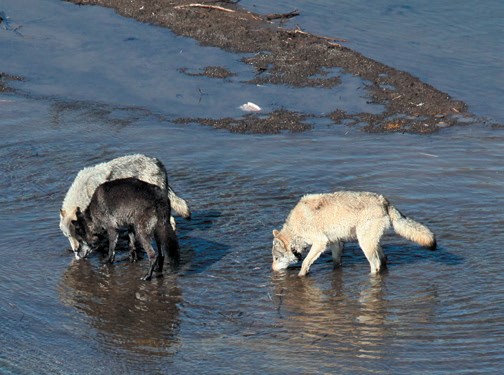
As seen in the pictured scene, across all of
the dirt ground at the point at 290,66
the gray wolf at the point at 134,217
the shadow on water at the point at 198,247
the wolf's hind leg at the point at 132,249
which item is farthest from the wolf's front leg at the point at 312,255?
the dirt ground at the point at 290,66

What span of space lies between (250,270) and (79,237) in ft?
6.89

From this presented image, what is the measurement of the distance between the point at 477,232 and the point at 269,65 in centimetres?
744

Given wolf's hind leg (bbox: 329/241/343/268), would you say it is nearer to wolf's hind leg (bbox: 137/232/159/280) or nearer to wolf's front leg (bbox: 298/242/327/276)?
wolf's front leg (bbox: 298/242/327/276)

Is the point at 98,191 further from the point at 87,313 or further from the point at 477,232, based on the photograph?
the point at 477,232

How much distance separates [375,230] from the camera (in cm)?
1102

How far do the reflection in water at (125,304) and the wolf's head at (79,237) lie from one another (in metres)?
0.13

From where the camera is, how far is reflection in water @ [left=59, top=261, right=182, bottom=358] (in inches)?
388

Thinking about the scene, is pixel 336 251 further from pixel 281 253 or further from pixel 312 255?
pixel 281 253

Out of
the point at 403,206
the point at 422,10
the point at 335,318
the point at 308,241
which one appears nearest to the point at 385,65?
the point at 422,10

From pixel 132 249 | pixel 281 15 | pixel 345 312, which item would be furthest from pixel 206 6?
pixel 345 312

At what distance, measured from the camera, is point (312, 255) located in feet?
37.5

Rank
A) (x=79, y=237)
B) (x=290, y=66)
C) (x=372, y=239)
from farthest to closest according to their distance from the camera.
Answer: (x=290, y=66) < (x=79, y=237) < (x=372, y=239)

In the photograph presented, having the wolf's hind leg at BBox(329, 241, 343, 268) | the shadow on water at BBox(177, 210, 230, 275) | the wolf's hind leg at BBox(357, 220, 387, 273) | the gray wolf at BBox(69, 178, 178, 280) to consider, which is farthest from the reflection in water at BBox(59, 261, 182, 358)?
the wolf's hind leg at BBox(357, 220, 387, 273)

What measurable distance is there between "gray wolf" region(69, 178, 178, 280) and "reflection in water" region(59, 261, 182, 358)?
244mm
